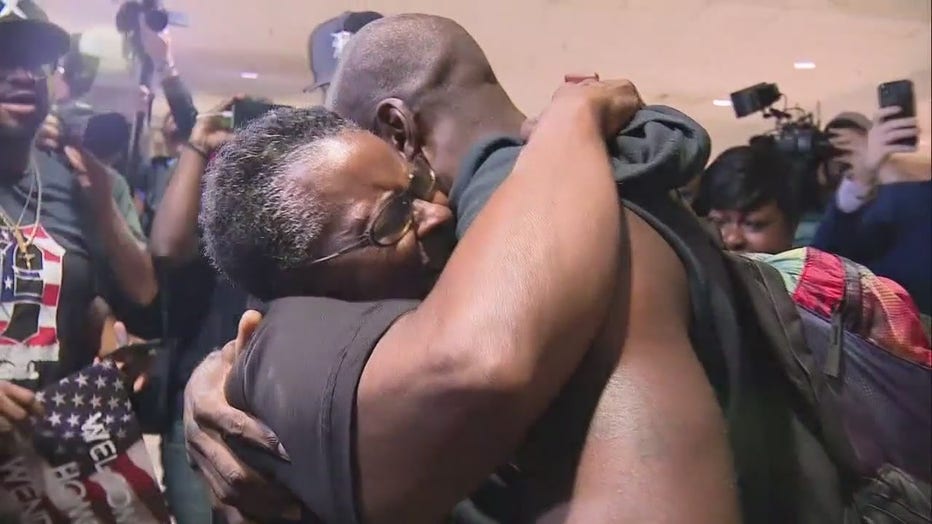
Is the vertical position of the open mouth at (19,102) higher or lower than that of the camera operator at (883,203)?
higher

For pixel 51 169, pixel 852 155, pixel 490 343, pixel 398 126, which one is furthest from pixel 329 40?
pixel 852 155

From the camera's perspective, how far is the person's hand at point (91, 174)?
1.04 m

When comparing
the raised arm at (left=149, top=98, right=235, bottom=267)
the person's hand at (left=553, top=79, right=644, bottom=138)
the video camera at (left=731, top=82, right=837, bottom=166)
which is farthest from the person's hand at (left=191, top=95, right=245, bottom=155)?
the video camera at (left=731, top=82, right=837, bottom=166)

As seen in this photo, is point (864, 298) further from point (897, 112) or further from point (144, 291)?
point (144, 291)

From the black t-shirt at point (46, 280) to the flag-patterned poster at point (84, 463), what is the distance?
1.2 inches

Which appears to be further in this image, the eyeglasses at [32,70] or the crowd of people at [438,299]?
the eyeglasses at [32,70]

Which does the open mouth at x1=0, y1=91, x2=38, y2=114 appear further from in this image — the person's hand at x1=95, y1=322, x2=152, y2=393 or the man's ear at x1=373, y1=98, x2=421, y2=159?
the man's ear at x1=373, y1=98, x2=421, y2=159

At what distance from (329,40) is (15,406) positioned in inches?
20.4

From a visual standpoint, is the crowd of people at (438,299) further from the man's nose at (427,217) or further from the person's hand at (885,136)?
the person's hand at (885,136)

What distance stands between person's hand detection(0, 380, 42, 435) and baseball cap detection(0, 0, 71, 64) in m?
0.35

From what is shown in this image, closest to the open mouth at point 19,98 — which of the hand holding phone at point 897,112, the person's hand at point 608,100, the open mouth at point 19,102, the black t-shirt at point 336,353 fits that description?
the open mouth at point 19,102

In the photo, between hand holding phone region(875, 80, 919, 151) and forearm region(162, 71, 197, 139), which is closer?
forearm region(162, 71, 197, 139)

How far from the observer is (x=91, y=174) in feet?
3.44

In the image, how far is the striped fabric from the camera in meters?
0.95
